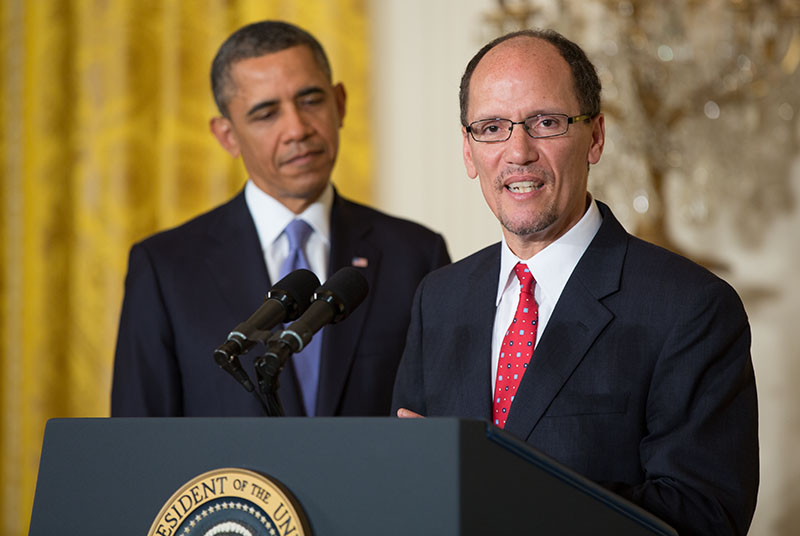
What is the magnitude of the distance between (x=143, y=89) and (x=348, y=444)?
2879 millimetres

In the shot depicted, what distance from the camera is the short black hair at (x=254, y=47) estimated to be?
253cm

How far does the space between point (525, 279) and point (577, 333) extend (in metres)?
0.17

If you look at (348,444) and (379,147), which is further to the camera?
(379,147)

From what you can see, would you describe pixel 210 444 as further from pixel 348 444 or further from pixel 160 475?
pixel 348 444

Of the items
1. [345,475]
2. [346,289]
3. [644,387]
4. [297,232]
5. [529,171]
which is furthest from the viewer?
[297,232]

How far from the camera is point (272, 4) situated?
3.89 metres

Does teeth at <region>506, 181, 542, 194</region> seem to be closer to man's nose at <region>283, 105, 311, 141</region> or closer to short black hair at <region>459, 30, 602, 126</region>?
short black hair at <region>459, 30, 602, 126</region>

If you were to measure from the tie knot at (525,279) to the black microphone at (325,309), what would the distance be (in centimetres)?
40

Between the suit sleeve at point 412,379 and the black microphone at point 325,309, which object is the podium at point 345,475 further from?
the suit sleeve at point 412,379

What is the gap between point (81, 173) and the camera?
374 cm

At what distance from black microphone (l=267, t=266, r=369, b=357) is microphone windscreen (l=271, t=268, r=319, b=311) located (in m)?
0.03

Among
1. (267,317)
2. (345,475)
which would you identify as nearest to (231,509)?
(345,475)

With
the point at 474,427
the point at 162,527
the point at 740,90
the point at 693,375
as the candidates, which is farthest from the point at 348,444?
the point at 740,90

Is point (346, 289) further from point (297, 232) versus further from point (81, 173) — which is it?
point (81, 173)
